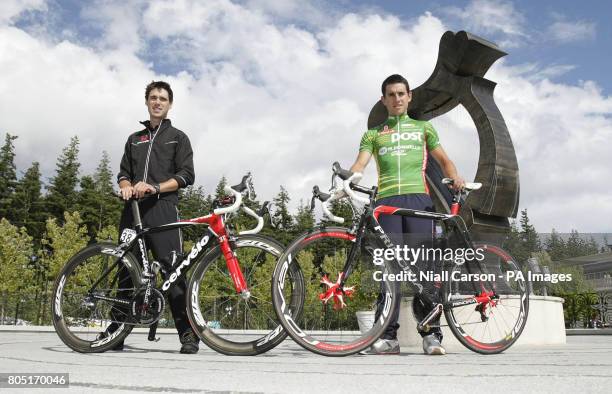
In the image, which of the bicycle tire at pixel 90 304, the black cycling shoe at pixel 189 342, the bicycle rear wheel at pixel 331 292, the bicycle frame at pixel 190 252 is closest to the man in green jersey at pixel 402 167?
the bicycle rear wheel at pixel 331 292

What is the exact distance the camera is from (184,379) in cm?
250

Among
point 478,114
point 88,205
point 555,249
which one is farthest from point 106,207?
point 555,249

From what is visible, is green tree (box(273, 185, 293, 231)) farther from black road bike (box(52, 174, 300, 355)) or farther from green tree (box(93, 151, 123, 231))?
black road bike (box(52, 174, 300, 355))

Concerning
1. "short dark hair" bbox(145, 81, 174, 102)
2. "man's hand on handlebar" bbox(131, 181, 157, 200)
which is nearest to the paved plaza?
"man's hand on handlebar" bbox(131, 181, 157, 200)

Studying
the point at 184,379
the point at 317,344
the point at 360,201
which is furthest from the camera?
the point at 360,201

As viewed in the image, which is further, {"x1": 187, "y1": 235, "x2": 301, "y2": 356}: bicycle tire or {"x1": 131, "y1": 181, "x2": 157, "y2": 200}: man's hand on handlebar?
{"x1": 131, "y1": 181, "x2": 157, "y2": 200}: man's hand on handlebar

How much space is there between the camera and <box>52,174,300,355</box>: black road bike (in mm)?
3926

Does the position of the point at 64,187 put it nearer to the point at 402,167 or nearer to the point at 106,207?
the point at 106,207

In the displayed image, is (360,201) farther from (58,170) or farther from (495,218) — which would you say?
(58,170)

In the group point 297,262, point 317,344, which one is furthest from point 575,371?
point 297,262

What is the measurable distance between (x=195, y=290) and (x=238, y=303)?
1.06 ft

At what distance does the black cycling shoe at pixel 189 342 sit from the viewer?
407 centimetres

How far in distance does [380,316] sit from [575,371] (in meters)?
1.28

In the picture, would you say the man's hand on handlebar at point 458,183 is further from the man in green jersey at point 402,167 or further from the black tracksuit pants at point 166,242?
the black tracksuit pants at point 166,242
